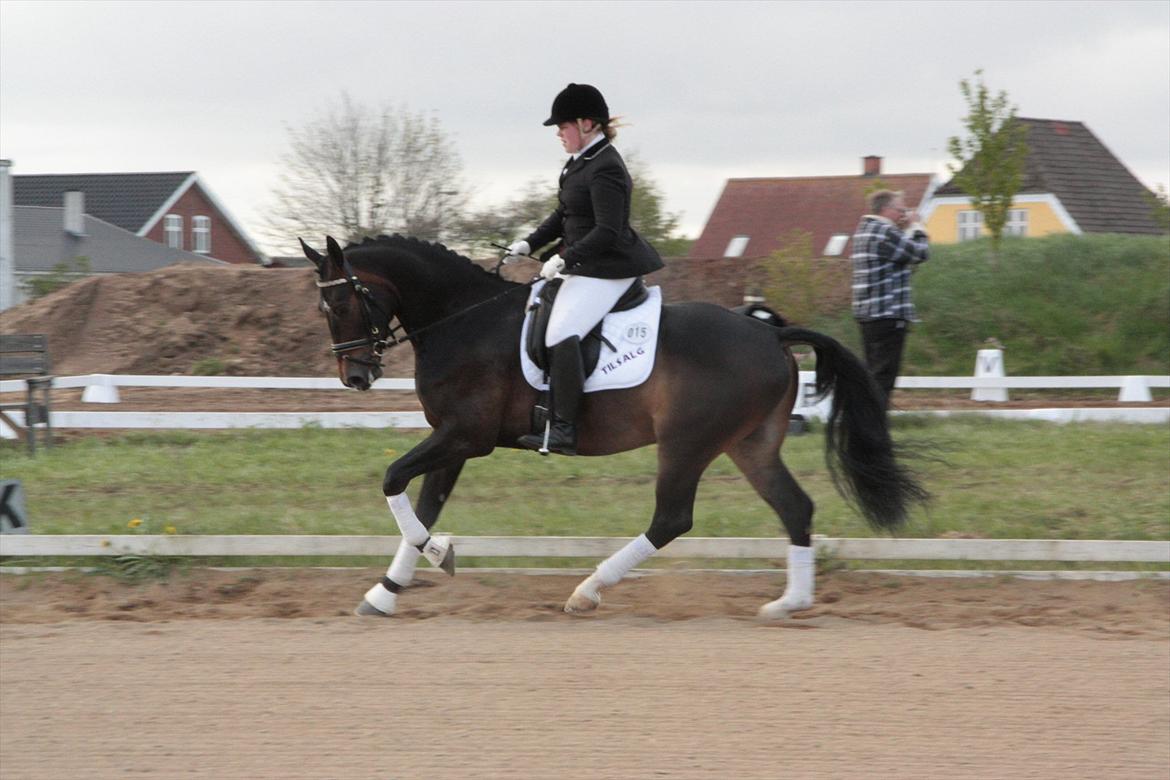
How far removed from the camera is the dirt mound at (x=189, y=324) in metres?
18.7

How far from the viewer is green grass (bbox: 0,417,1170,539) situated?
773 centimetres

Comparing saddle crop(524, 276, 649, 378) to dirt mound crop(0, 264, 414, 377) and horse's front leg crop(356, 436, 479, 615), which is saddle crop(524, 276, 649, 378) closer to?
horse's front leg crop(356, 436, 479, 615)

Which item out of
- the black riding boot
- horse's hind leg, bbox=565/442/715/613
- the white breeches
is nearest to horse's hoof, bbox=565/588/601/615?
horse's hind leg, bbox=565/442/715/613

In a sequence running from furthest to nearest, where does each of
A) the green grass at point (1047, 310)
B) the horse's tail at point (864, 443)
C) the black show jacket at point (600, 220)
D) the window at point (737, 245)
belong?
1. the window at point (737, 245)
2. the green grass at point (1047, 310)
3. the horse's tail at point (864, 443)
4. the black show jacket at point (600, 220)

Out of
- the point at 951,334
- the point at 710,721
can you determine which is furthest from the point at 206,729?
the point at 951,334

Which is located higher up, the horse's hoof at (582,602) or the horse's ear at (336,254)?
the horse's ear at (336,254)

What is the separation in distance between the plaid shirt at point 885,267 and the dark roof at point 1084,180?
25678mm

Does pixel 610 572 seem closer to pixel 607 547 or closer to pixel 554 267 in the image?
pixel 607 547

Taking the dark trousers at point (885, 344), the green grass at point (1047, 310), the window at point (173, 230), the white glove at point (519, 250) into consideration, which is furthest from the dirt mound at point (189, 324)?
the window at point (173, 230)

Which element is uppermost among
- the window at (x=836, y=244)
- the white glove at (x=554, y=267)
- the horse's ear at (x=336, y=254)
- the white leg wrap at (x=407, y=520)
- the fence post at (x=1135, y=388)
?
the window at (x=836, y=244)

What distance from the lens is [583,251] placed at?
19.0 ft

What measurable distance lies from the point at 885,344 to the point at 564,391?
332cm

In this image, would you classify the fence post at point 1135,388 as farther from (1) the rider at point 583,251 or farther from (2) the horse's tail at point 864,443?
(1) the rider at point 583,251

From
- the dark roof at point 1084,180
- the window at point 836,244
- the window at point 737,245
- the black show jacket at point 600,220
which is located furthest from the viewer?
the window at point 737,245
